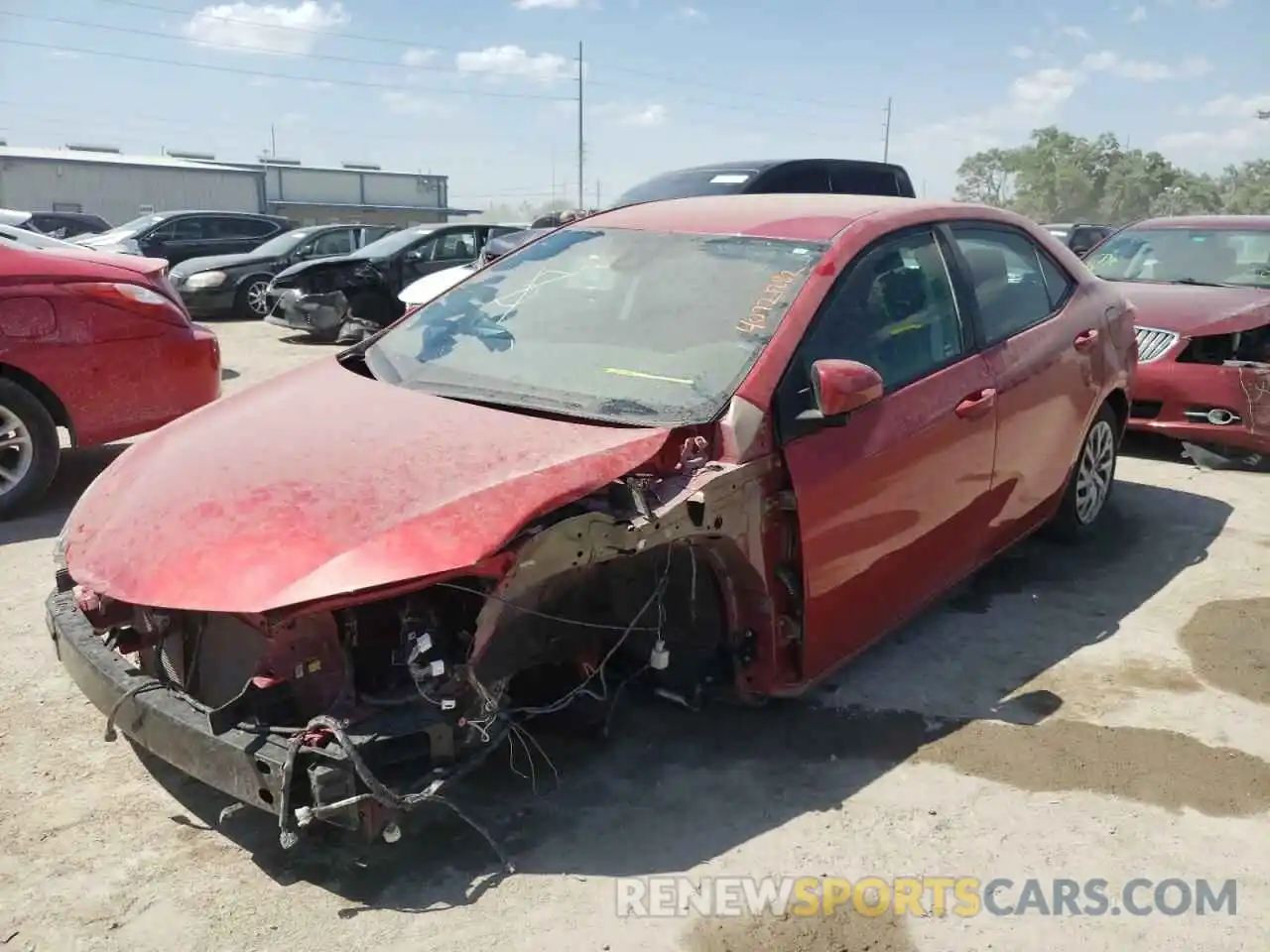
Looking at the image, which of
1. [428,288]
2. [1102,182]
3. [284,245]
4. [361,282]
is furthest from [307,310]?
[1102,182]

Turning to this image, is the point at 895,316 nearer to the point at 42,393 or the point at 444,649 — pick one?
the point at 444,649

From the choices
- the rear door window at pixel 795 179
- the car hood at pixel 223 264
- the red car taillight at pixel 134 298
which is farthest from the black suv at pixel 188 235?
the red car taillight at pixel 134 298

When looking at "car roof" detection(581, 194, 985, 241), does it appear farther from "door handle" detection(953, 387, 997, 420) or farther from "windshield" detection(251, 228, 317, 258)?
"windshield" detection(251, 228, 317, 258)

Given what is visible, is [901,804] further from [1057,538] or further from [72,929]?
[1057,538]

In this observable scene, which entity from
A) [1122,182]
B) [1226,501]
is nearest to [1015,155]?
[1122,182]

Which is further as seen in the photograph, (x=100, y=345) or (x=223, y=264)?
(x=223, y=264)

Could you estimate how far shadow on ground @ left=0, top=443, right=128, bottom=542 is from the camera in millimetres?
5254

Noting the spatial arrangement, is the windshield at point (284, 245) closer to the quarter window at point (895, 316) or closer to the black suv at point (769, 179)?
the black suv at point (769, 179)

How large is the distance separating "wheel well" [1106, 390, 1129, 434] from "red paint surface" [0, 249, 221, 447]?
4.82 meters

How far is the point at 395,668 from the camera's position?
8.92 ft

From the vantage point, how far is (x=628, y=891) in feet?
8.71

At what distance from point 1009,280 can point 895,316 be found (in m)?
0.99

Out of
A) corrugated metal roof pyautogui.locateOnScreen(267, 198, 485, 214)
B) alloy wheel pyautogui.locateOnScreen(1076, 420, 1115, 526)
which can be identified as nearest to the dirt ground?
alloy wheel pyautogui.locateOnScreen(1076, 420, 1115, 526)

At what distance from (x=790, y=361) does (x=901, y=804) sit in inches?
52.5
